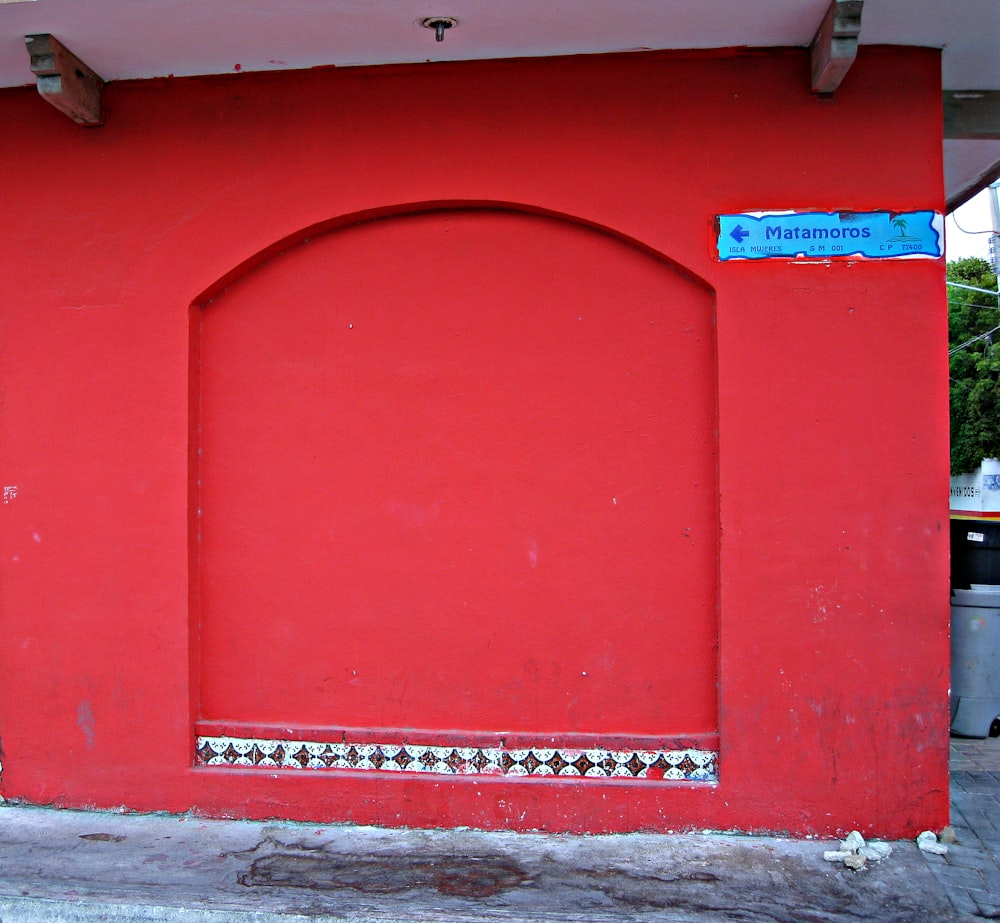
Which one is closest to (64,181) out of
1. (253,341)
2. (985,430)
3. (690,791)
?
(253,341)

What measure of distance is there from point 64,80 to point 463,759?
362 centimetres

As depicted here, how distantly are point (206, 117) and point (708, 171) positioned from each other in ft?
7.95

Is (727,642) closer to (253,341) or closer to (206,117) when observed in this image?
(253,341)

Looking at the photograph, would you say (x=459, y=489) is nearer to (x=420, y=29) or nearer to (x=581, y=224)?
(x=581, y=224)

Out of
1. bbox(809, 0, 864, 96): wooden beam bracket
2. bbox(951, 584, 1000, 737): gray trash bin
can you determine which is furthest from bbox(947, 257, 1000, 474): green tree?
bbox(809, 0, 864, 96): wooden beam bracket

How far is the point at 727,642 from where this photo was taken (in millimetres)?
3752

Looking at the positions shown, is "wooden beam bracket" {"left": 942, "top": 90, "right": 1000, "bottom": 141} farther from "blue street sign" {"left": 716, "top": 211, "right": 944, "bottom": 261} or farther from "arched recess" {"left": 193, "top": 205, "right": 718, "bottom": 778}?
"arched recess" {"left": 193, "top": 205, "right": 718, "bottom": 778}

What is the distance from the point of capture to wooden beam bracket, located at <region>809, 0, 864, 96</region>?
3303 mm

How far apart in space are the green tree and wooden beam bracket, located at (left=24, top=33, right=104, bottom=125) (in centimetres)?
1606

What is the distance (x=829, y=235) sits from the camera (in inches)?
147

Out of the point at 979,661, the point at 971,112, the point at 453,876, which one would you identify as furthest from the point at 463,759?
the point at 971,112

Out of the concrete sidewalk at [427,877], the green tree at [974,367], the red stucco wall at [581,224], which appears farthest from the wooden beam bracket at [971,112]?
→ the green tree at [974,367]

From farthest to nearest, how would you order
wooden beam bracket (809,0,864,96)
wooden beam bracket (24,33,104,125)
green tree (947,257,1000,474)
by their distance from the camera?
green tree (947,257,1000,474)
wooden beam bracket (24,33,104,125)
wooden beam bracket (809,0,864,96)

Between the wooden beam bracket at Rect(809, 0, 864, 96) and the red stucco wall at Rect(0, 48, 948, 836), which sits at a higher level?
the wooden beam bracket at Rect(809, 0, 864, 96)
